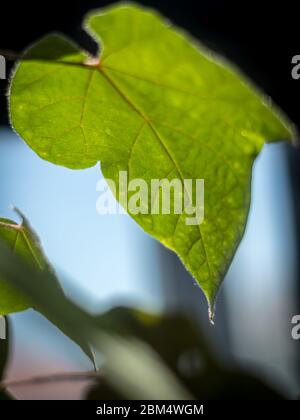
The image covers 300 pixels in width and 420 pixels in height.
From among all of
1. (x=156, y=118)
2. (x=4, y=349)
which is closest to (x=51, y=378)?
(x=4, y=349)

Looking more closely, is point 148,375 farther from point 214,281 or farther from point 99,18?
point 99,18

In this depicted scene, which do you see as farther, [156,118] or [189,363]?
[189,363]

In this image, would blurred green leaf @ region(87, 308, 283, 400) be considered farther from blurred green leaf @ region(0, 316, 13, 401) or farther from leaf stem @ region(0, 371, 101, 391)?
blurred green leaf @ region(0, 316, 13, 401)

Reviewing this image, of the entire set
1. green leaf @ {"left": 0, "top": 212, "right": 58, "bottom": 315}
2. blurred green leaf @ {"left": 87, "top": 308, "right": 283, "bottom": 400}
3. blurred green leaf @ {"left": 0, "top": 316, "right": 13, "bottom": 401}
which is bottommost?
blurred green leaf @ {"left": 87, "top": 308, "right": 283, "bottom": 400}

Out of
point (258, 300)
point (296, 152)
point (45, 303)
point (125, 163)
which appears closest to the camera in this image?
point (45, 303)

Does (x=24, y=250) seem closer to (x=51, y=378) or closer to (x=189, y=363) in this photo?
(x=51, y=378)

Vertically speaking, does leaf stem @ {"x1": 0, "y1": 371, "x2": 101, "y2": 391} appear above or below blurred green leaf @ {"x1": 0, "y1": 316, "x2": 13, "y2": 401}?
below

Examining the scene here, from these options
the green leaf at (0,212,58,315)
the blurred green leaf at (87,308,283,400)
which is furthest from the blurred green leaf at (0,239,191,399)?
the blurred green leaf at (87,308,283,400)
